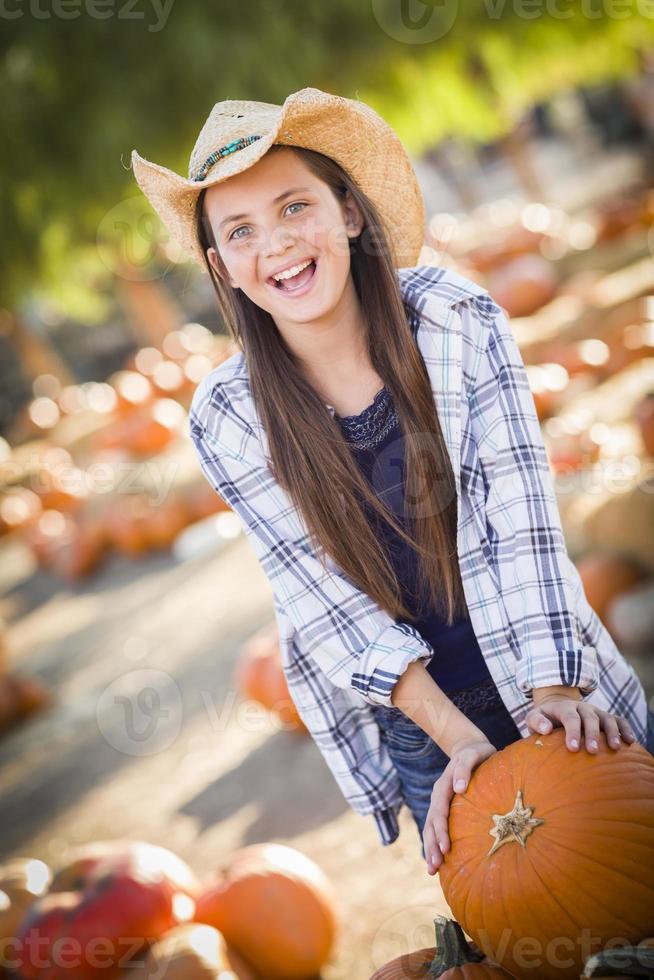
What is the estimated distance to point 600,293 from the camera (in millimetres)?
7879

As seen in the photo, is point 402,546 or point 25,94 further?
point 25,94

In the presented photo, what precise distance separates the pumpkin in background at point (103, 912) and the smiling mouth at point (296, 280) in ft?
6.02

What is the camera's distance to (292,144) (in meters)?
1.84

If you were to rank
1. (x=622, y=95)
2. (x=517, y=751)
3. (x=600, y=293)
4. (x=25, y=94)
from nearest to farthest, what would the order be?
(x=517, y=751) → (x=600, y=293) → (x=25, y=94) → (x=622, y=95)

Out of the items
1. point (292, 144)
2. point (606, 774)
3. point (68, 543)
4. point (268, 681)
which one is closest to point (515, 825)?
point (606, 774)

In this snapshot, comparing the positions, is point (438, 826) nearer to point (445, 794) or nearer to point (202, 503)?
point (445, 794)

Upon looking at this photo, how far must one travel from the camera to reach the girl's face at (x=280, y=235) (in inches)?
70.8

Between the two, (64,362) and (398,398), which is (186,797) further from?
(64,362)

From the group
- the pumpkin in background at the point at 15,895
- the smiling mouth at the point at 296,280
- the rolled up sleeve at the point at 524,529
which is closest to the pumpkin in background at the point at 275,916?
the pumpkin in background at the point at 15,895

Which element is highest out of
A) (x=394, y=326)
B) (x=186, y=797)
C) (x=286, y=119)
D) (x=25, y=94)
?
(x=25, y=94)

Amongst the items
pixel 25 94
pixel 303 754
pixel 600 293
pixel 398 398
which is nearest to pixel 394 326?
pixel 398 398

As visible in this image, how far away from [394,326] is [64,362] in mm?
22975

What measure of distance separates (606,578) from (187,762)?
2.16 m

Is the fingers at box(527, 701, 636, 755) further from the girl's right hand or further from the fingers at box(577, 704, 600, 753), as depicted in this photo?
the girl's right hand
